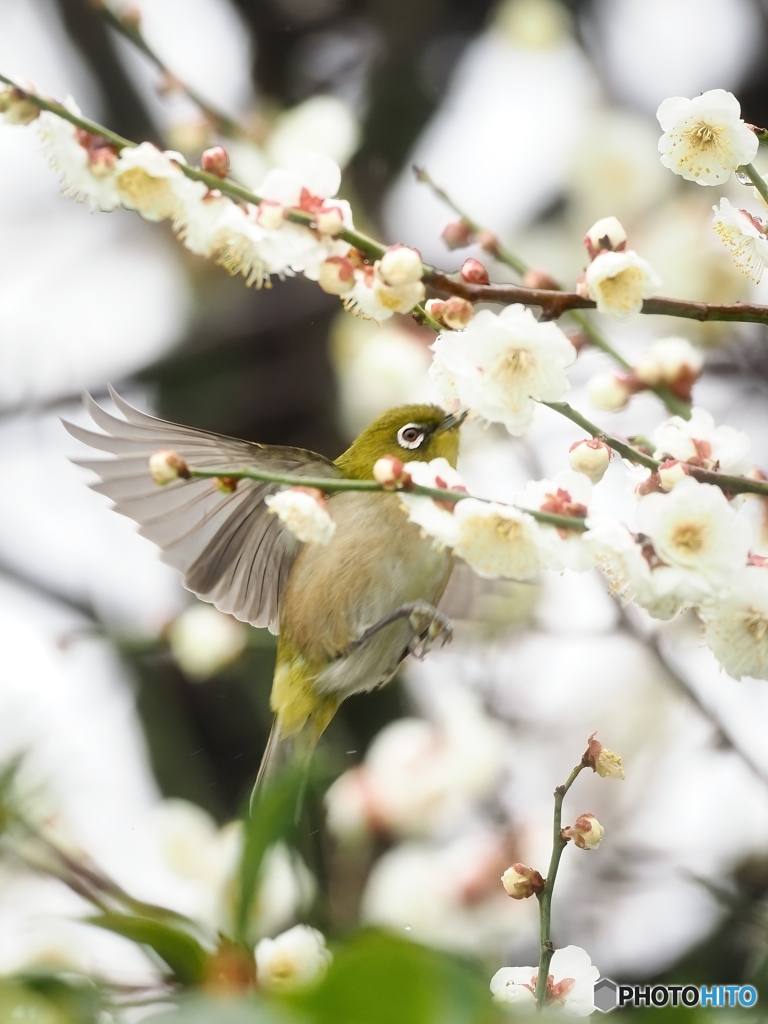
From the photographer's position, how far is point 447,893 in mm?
1562

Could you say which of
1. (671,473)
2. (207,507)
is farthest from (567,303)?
(207,507)

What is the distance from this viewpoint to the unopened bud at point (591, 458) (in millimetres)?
822

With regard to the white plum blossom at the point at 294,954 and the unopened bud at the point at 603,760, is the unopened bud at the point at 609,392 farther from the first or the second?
the white plum blossom at the point at 294,954

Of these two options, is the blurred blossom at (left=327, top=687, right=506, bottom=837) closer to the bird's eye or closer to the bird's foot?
the bird's foot

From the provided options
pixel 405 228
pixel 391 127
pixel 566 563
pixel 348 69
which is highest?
pixel 348 69

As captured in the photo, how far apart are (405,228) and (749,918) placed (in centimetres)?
168

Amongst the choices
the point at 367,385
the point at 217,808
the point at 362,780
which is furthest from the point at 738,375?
the point at 217,808

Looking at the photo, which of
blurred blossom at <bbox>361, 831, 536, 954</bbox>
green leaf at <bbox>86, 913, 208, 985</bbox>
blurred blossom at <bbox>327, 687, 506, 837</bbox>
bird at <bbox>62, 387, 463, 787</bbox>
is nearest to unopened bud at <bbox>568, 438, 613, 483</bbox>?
green leaf at <bbox>86, 913, 208, 985</bbox>

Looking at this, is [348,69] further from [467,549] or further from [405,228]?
[467,549]

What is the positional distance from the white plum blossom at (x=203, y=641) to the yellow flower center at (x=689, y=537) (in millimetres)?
1229

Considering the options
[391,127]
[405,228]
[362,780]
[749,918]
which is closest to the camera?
[749,918]

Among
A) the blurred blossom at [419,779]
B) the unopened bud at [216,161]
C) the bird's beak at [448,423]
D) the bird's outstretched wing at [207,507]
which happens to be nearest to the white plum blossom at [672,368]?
the unopened bud at [216,161]

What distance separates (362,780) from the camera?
5.67 ft

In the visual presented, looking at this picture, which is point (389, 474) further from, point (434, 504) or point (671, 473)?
point (671, 473)
